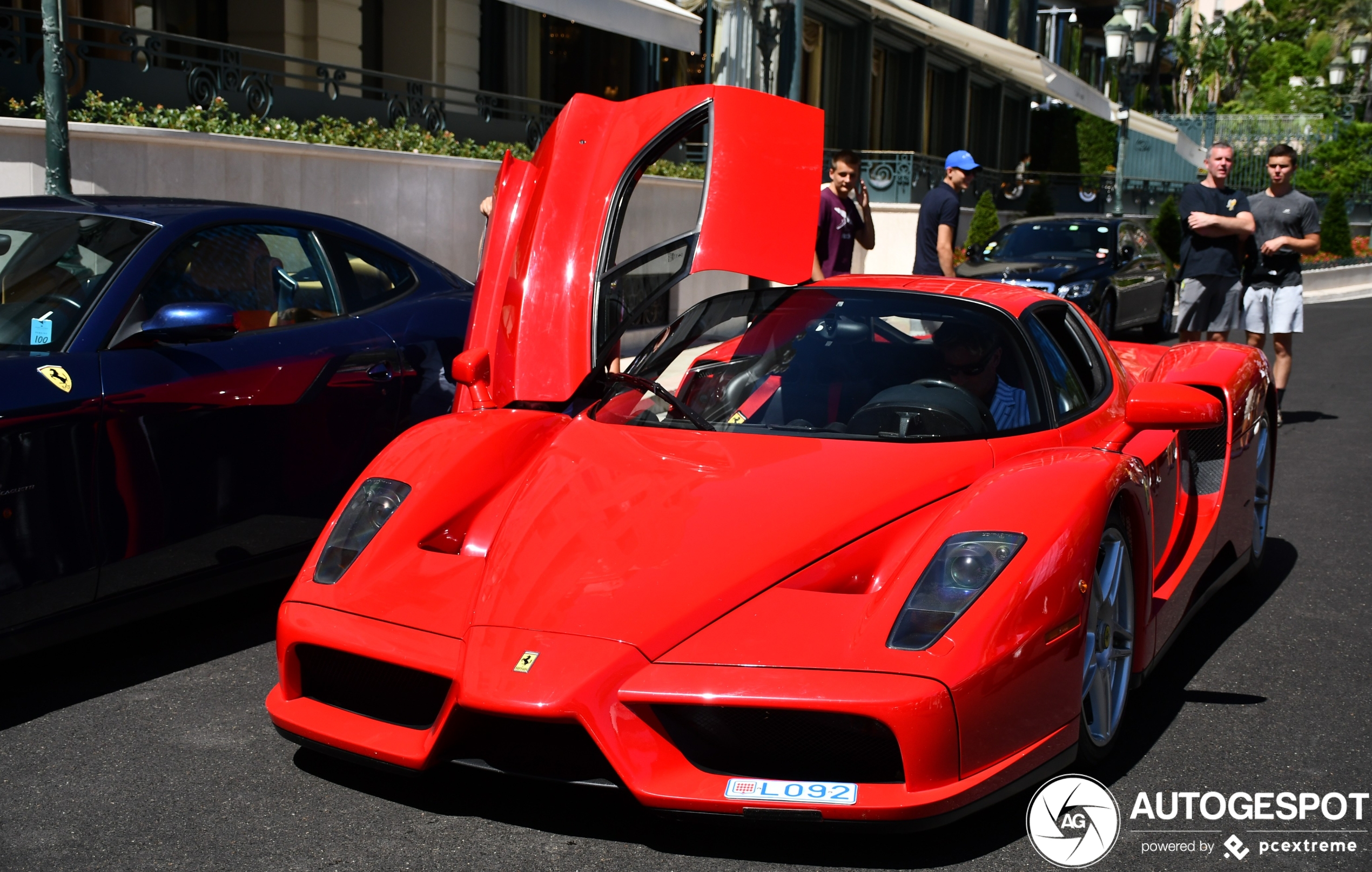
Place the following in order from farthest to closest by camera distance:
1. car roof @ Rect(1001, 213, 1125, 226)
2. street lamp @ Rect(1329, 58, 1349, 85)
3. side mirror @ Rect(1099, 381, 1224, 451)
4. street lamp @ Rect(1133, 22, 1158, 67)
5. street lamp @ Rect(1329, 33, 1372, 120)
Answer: street lamp @ Rect(1329, 58, 1349, 85)
street lamp @ Rect(1329, 33, 1372, 120)
street lamp @ Rect(1133, 22, 1158, 67)
car roof @ Rect(1001, 213, 1125, 226)
side mirror @ Rect(1099, 381, 1224, 451)

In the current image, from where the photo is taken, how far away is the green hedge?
8.94m

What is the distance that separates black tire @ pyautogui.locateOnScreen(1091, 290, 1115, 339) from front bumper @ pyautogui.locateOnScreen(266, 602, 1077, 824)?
35.3 ft

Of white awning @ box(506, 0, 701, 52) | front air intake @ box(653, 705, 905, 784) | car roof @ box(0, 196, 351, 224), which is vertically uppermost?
white awning @ box(506, 0, 701, 52)

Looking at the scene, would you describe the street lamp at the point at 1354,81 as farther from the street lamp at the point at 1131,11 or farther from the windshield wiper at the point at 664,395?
the windshield wiper at the point at 664,395

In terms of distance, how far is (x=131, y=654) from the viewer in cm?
435

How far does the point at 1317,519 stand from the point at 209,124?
760 centimetres

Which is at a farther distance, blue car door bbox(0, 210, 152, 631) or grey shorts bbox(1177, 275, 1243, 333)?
grey shorts bbox(1177, 275, 1243, 333)

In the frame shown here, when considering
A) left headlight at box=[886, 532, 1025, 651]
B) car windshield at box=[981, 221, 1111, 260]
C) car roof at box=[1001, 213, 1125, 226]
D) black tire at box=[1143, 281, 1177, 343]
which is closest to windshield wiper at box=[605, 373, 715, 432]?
left headlight at box=[886, 532, 1025, 651]

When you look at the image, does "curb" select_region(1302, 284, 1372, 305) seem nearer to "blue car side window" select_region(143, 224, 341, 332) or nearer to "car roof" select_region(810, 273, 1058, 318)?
"car roof" select_region(810, 273, 1058, 318)

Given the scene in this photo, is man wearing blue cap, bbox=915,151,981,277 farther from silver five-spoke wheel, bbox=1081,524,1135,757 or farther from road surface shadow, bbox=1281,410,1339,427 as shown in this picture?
silver five-spoke wheel, bbox=1081,524,1135,757

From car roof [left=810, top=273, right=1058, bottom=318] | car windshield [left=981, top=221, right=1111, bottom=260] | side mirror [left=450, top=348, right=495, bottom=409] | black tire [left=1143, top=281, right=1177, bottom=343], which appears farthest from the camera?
black tire [left=1143, top=281, right=1177, bottom=343]

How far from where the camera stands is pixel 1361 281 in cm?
2347

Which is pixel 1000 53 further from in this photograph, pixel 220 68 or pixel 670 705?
pixel 670 705

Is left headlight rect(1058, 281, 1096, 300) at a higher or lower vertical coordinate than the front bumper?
higher
